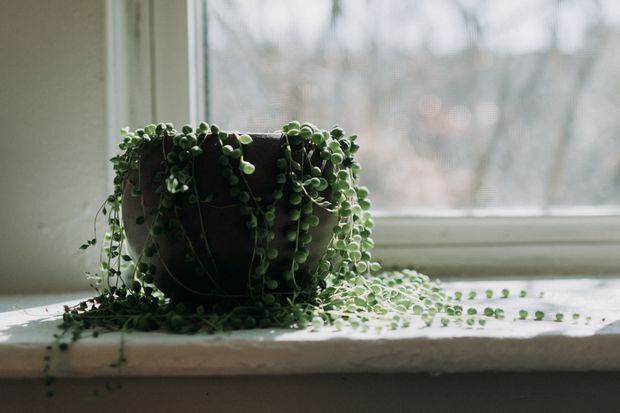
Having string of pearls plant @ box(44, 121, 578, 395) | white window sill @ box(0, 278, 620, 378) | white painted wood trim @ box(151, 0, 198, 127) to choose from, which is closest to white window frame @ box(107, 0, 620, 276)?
white painted wood trim @ box(151, 0, 198, 127)

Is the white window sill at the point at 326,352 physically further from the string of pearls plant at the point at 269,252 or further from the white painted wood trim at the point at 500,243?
the white painted wood trim at the point at 500,243

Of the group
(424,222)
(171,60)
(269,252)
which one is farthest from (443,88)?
(269,252)

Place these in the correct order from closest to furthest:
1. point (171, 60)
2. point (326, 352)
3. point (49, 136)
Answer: point (326, 352) → point (49, 136) → point (171, 60)

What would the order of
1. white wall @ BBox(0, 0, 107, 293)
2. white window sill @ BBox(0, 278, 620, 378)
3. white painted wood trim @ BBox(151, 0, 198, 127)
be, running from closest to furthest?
1. white window sill @ BBox(0, 278, 620, 378)
2. white wall @ BBox(0, 0, 107, 293)
3. white painted wood trim @ BBox(151, 0, 198, 127)

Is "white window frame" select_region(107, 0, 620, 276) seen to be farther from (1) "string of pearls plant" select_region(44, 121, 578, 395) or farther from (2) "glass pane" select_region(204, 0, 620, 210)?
(1) "string of pearls plant" select_region(44, 121, 578, 395)

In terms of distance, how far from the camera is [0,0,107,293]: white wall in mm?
1038

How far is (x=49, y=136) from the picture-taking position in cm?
104

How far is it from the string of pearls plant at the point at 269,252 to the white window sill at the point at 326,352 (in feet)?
0.10

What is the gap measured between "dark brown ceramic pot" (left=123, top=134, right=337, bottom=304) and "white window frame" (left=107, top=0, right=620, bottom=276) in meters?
0.38

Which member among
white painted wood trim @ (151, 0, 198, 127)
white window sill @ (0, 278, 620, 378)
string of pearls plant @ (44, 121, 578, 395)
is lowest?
white window sill @ (0, 278, 620, 378)

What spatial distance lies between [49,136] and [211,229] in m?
0.42

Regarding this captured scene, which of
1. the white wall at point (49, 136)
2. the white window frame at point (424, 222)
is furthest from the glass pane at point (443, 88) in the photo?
the white wall at point (49, 136)

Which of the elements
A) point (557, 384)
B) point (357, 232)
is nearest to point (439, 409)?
point (557, 384)

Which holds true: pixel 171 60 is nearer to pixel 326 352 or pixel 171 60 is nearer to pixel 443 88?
pixel 443 88
